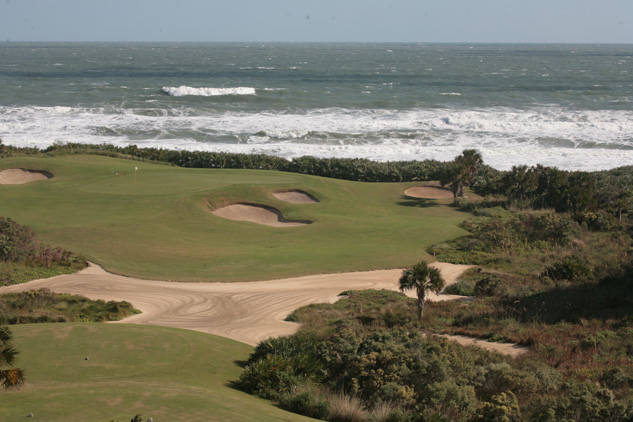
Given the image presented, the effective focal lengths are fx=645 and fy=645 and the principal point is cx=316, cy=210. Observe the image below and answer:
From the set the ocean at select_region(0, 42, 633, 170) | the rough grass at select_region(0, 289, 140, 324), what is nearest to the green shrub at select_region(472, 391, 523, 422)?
the rough grass at select_region(0, 289, 140, 324)

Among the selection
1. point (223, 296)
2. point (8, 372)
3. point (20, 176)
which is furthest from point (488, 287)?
point (20, 176)

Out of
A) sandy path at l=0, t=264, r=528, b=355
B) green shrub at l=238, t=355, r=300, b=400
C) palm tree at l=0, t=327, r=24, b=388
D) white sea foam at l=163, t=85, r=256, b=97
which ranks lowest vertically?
sandy path at l=0, t=264, r=528, b=355

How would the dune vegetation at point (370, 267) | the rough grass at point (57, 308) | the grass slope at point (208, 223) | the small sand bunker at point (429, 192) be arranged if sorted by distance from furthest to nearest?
the small sand bunker at point (429, 192) → the grass slope at point (208, 223) → the rough grass at point (57, 308) → the dune vegetation at point (370, 267)

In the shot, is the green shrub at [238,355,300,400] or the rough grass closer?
the green shrub at [238,355,300,400]

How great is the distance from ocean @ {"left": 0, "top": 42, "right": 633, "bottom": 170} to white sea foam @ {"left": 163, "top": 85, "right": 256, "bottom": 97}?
0.21 m

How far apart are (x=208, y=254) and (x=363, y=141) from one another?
125 feet

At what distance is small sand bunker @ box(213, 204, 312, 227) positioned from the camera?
30.9 meters

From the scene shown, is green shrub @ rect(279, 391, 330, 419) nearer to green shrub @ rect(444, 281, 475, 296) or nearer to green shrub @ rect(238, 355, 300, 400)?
green shrub @ rect(238, 355, 300, 400)

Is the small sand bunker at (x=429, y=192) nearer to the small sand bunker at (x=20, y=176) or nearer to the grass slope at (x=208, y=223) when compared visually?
the grass slope at (x=208, y=223)

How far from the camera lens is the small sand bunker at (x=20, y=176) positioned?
35.3 metres

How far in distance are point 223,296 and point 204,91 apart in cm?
8142

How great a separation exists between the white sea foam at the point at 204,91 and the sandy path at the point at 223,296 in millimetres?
75114

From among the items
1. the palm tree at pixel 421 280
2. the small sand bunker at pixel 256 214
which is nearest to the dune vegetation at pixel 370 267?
the small sand bunker at pixel 256 214

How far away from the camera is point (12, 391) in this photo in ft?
34.3
